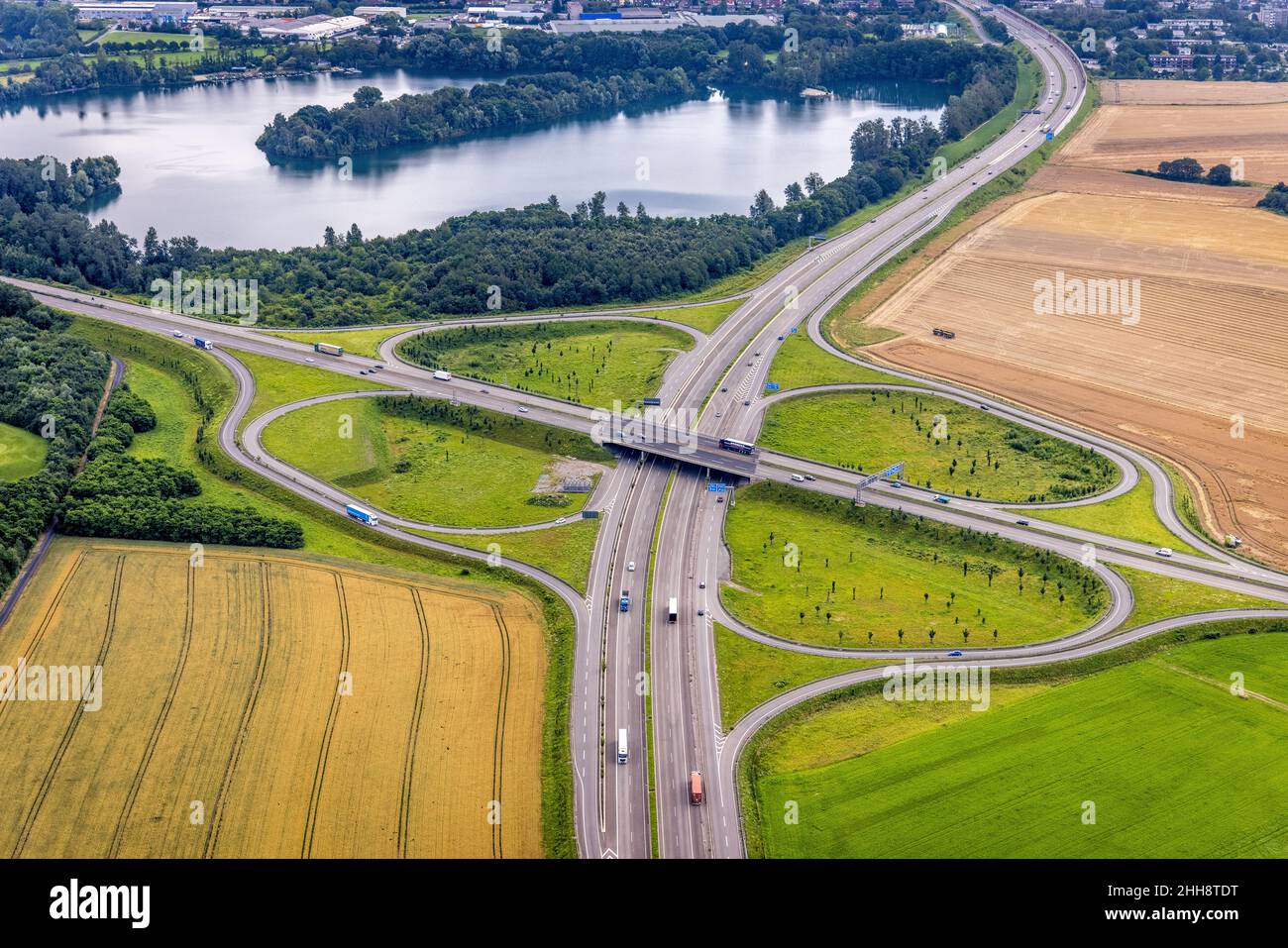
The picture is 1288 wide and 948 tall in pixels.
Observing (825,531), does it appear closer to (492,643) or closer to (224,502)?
(492,643)

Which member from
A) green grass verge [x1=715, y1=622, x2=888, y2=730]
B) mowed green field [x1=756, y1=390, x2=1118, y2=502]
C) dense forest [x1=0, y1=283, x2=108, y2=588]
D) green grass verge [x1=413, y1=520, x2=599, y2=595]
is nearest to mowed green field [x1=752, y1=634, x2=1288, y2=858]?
green grass verge [x1=715, y1=622, x2=888, y2=730]

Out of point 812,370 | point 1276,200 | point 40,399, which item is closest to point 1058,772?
point 812,370

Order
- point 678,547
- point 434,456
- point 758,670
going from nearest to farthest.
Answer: point 758,670, point 678,547, point 434,456

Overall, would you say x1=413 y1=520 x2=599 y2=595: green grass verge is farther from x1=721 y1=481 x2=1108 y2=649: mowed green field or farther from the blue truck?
x1=721 y1=481 x2=1108 y2=649: mowed green field

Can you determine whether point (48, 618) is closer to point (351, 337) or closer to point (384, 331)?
point (351, 337)

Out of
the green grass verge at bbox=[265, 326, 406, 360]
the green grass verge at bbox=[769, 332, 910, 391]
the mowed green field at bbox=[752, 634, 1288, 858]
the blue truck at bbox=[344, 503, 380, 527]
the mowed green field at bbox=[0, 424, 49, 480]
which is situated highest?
the green grass verge at bbox=[265, 326, 406, 360]

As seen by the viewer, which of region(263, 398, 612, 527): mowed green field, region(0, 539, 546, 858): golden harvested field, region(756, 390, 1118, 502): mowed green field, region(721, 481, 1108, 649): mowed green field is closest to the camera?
region(0, 539, 546, 858): golden harvested field

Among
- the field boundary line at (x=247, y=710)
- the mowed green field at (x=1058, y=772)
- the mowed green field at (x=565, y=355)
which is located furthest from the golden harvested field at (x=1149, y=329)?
the field boundary line at (x=247, y=710)
